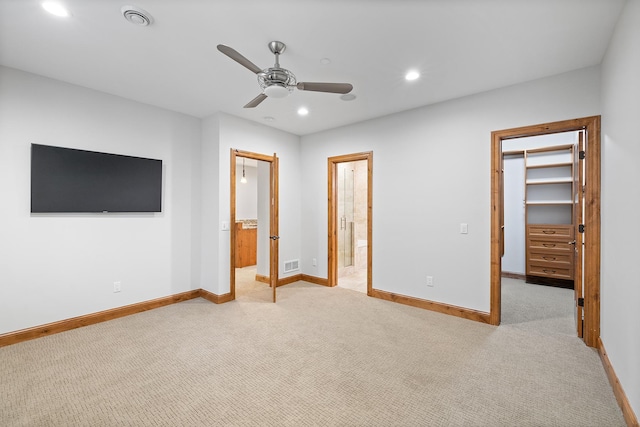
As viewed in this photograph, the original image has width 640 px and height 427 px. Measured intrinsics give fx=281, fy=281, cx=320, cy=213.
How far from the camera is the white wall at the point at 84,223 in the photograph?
282cm

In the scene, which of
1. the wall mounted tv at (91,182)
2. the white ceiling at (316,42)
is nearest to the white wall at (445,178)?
the white ceiling at (316,42)

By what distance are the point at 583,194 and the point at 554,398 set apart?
2066 mm

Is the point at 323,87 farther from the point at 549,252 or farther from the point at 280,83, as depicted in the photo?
the point at 549,252

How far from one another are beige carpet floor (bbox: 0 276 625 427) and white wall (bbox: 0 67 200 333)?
0.42 m

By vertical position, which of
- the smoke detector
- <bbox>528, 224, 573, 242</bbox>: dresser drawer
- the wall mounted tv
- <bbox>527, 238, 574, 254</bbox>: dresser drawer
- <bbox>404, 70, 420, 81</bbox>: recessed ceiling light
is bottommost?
<bbox>527, 238, 574, 254</bbox>: dresser drawer

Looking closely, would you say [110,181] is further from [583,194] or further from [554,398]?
[583,194]

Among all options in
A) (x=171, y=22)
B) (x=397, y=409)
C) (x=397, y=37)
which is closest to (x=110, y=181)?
(x=171, y=22)

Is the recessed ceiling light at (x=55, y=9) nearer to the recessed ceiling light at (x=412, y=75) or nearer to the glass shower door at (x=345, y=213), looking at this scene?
the recessed ceiling light at (x=412, y=75)

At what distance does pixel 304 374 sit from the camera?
7.57 feet

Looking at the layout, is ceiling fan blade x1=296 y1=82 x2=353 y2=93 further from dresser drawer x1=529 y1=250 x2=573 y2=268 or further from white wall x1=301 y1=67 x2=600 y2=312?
dresser drawer x1=529 y1=250 x2=573 y2=268

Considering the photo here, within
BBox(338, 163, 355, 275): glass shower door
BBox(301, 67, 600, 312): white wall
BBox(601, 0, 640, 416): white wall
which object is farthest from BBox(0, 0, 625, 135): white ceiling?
BBox(338, 163, 355, 275): glass shower door

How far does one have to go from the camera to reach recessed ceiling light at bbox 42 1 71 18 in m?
1.96

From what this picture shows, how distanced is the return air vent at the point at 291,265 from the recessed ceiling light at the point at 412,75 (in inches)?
138

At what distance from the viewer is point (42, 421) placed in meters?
1.80
